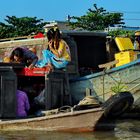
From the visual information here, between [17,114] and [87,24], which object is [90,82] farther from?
[87,24]

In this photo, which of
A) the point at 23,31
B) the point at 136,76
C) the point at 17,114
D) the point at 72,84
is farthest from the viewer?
the point at 23,31

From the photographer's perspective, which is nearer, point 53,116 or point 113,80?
point 53,116

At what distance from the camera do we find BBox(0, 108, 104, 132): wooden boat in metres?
8.75

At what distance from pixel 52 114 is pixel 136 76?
7.58 ft

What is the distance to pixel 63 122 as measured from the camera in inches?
350

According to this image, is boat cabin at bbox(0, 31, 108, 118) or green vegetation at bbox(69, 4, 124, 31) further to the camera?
green vegetation at bbox(69, 4, 124, 31)

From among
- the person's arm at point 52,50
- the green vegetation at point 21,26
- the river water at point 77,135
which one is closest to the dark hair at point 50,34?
the person's arm at point 52,50

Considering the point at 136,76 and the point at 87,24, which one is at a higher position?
the point at 87,24

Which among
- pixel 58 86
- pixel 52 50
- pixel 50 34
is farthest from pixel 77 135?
pixel 50 34

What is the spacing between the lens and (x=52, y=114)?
916cm

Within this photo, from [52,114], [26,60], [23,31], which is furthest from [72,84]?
[23,31]

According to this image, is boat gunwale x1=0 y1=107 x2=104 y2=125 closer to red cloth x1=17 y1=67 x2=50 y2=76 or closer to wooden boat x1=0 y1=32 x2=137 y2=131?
wooden boat x1=0 y1=32 x2=137 y2=131

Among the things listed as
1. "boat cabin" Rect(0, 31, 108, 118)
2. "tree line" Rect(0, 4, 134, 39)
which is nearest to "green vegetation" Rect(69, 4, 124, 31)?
"tree line" Rect(0, 4, 134, 39)

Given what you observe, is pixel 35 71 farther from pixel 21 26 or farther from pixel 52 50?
pixel 21 26
